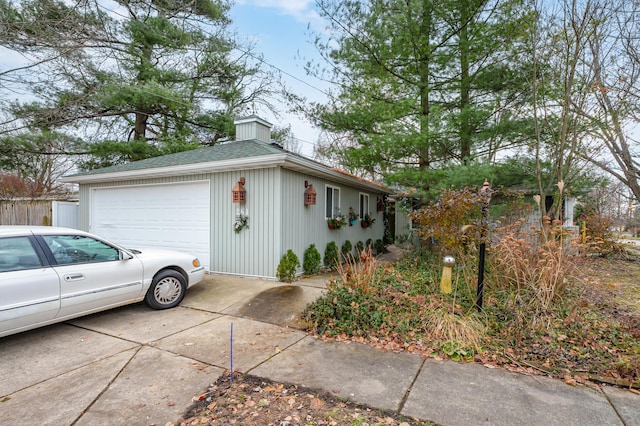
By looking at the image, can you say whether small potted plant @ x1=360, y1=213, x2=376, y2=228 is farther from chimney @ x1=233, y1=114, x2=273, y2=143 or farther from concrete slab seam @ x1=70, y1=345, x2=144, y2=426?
concrete slab seam @ x1=70, y1=345, x2=144, y2=426

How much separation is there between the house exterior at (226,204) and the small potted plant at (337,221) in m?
0.12

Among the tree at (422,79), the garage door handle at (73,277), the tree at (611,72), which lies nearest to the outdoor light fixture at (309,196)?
the tree at (422,79)

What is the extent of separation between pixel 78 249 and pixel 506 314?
5.47 m

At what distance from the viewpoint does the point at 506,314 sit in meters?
3.96

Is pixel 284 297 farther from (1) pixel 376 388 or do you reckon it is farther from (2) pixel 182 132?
(2) pixel 182 132

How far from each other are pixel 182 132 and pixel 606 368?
14014 mm

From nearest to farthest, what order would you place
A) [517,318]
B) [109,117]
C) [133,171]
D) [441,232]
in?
[517,318]
[441,232]
[133,171]
[109,117]

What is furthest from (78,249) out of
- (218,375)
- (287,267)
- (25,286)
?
(287,267)

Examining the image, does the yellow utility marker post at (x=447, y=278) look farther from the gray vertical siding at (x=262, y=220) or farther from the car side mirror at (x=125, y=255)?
the car side mirror at (x=125, y=255)

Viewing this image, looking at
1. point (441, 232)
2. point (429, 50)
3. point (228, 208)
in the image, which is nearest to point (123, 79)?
point (228, 208)

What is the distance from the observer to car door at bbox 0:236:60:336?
3.18 m

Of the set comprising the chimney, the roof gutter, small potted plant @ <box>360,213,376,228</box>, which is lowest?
small potted plant @ <box>360,213,376,228</box>

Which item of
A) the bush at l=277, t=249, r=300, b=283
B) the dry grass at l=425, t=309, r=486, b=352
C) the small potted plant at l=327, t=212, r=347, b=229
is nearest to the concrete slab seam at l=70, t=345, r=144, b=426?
the bush at l=277, t=249, r=300, b=283

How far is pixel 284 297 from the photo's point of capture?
5207mm
